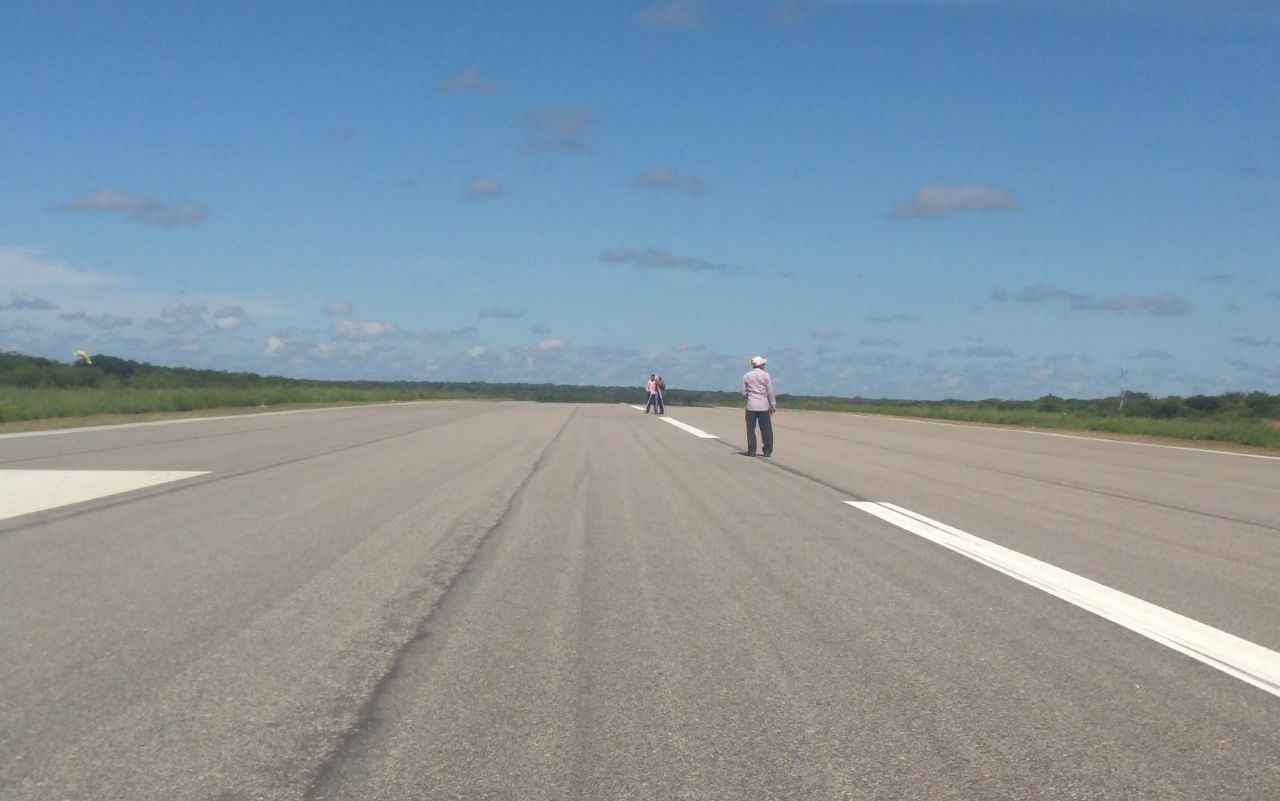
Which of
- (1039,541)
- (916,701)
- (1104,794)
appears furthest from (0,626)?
(1039,541)

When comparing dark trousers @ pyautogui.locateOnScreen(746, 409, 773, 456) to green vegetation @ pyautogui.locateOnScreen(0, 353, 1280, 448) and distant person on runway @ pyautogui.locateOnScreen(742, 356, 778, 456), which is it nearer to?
distant person on runway @ pyautogui.locateOnScreen(742, 356, 778, 456)

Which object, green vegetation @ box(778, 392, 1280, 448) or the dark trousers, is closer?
the dark trousers

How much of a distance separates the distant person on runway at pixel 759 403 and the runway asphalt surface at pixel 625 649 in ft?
23.4

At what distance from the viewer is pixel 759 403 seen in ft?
66.6

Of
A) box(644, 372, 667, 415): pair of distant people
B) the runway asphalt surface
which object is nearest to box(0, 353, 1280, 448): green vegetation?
box(644, 372, 667, 415): pair of distant people

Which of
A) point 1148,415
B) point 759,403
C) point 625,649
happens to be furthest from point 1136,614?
point 1148,415

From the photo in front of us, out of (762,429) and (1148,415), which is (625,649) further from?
(1148,415)

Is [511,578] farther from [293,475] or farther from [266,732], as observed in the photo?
[293,475]

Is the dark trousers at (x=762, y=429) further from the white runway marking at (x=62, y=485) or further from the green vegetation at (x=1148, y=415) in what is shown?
the green vegetation at (x=1148, y=415)

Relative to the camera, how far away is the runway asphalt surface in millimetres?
4184

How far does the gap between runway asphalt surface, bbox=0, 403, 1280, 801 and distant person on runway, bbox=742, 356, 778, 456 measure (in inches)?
280

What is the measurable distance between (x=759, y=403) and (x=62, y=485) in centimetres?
1082

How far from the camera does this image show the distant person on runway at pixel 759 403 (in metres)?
20.3

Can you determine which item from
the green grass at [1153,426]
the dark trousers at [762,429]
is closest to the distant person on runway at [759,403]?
the dark trousers at [762,429]
